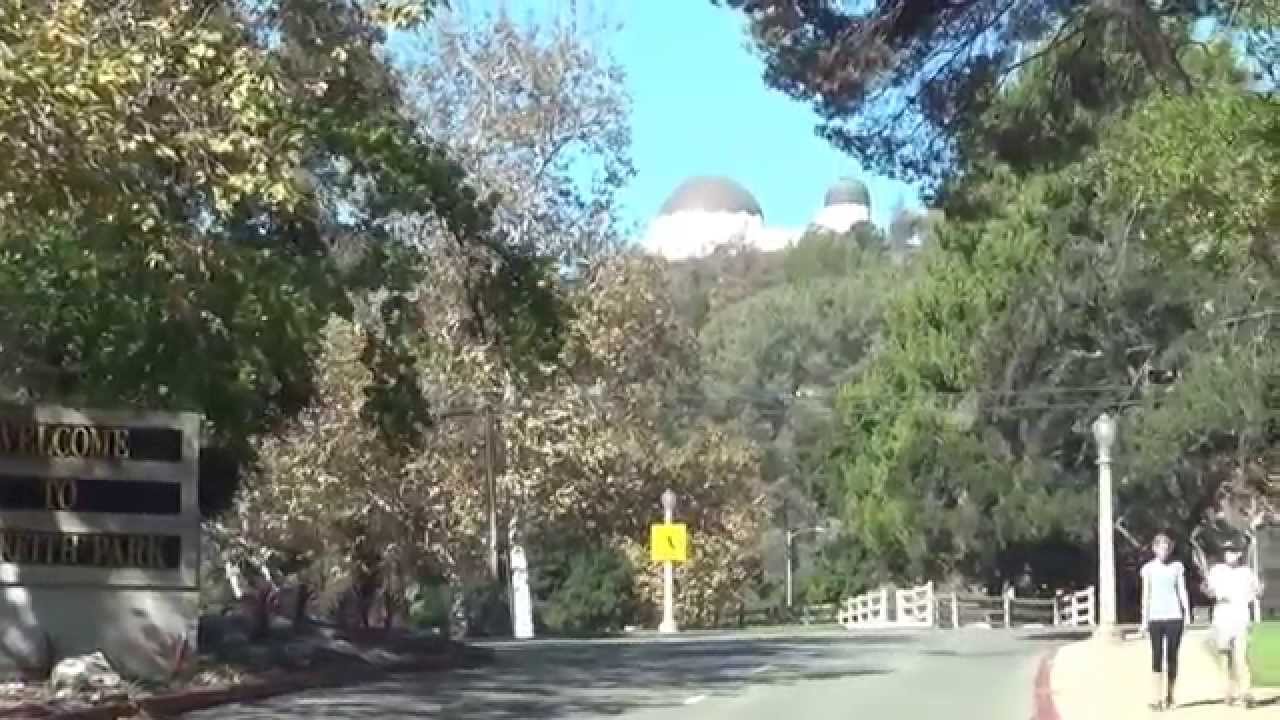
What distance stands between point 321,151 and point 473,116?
24.4 meters

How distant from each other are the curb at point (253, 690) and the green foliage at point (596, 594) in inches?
1361

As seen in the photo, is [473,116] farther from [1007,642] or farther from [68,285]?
[68,285]

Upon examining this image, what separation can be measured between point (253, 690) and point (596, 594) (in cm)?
4489

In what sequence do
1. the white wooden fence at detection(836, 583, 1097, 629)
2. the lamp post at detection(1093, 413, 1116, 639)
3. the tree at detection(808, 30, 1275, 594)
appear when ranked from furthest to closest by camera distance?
the white wooden fence at detection(836, 583, 1097, 629)
the tree at detection(808, 30, 1275, 594)
the lamp post at detection(1093, 413, 1116, 639)

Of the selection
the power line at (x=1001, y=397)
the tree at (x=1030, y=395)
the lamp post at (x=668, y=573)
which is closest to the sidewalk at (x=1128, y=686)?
the tree at (x=1030, y=395)

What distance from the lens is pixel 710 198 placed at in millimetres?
183500

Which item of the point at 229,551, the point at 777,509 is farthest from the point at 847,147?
the point at 777,509

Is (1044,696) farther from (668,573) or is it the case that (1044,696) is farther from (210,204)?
(668,573)

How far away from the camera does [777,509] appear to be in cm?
9788

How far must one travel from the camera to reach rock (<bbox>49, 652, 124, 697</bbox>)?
2389 cm

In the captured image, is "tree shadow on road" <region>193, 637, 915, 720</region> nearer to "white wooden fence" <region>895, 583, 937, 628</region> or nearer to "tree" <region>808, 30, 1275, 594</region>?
"tree" <region>808, 30, 1275, 594</region>

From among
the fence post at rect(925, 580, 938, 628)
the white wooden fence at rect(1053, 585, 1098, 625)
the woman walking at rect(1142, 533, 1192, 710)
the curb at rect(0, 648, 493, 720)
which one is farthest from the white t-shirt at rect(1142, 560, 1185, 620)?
the fence post at rect(925, 580, 938, 628)

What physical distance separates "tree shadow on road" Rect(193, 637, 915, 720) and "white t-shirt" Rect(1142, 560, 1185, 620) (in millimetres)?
5412

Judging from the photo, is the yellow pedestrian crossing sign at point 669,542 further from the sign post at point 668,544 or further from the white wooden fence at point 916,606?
the white wooden fence at point 916,606
